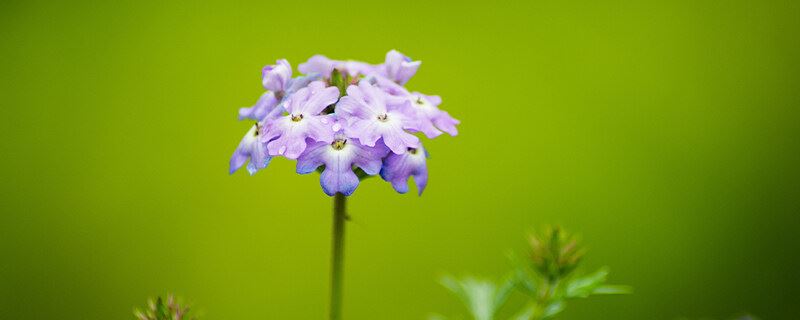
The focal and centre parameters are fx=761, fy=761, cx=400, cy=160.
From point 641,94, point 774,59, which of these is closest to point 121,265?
point 641,94

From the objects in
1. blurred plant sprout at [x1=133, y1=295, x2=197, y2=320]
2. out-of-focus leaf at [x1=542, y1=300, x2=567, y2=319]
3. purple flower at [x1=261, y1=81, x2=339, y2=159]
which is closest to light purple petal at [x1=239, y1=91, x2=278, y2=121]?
purple flower at [x1=261, y1=81, x2=339, y2=159]

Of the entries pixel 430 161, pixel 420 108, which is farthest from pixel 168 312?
pixel 430 161

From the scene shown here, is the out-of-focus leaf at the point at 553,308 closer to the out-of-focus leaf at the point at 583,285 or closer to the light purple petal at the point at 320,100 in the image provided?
the out-of-focus leaf at the point at 583,285

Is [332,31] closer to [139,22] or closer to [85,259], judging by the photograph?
[139,22]

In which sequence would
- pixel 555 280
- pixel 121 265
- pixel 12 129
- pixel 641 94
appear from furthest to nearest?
pixel 641 94, pixel 12 129, pixel 121 265, pixel 555 280

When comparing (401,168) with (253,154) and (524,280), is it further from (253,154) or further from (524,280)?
(524,280)

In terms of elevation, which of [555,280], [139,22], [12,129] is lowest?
[555,280]

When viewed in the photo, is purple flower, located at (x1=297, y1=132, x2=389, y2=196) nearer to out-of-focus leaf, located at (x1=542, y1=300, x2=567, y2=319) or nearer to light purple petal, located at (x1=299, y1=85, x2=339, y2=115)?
light purple petal, located at (x1=299, y1=85, x2=339, y2=115)

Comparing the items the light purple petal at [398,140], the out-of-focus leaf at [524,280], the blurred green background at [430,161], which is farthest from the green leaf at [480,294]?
the blurred green background at [430,161]
